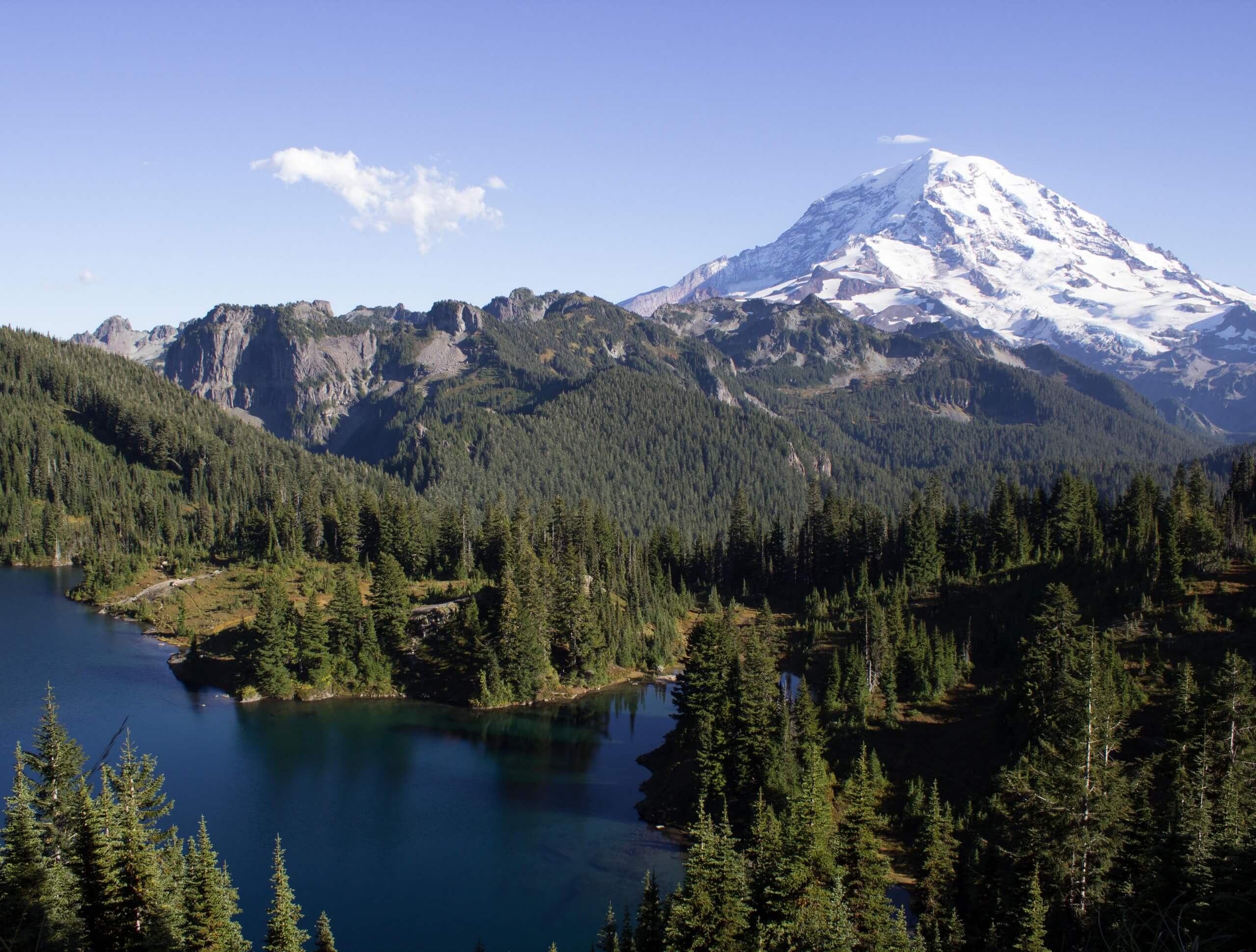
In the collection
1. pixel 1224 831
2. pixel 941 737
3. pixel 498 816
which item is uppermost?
pixel 1224 831

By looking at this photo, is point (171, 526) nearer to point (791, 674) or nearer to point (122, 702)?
point (122, 702)

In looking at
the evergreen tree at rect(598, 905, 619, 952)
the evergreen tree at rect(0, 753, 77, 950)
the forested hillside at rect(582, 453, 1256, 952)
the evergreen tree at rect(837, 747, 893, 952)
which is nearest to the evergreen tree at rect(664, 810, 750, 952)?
the forested hillside at rect(582, 453, 1256, 952)

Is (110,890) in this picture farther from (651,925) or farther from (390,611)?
(390,611)

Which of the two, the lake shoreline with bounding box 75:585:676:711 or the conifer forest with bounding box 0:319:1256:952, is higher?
the conifer forest with bounding box 0:319:1256:952

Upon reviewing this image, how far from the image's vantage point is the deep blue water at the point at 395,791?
6222 cm

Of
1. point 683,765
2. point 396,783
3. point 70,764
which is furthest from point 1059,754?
point 396,783

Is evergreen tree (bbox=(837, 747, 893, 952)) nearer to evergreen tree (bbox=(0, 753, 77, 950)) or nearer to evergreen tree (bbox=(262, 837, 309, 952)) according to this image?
evergreen tree (bbox=(262, 837, 309, 952))

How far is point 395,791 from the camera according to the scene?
271 ft

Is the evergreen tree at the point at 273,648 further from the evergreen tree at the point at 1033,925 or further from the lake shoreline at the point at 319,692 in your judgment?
the evergreen tree at the point at 1033,925

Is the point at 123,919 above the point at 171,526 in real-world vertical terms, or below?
below

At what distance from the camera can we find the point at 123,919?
133 ft

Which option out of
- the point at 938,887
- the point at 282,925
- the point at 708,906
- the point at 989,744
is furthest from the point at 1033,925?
the point at 989,744

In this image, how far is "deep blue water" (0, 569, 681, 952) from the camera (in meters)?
62.2

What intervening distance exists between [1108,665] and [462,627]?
71197 mm
